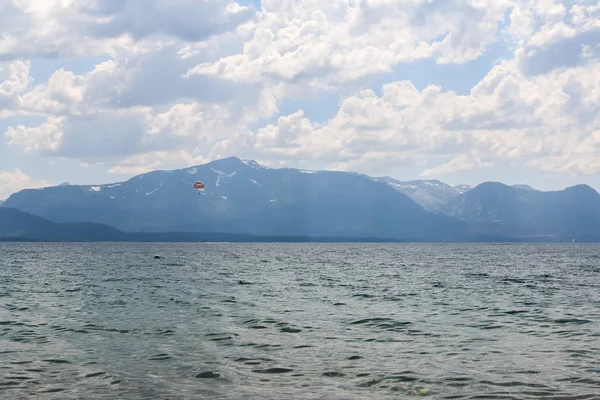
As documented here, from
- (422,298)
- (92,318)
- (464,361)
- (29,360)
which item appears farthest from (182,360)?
(422,298)

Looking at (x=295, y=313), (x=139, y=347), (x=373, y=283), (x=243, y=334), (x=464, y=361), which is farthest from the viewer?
(x=373, y=283)

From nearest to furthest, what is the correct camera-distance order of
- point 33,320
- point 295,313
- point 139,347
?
point 139,347
point 33,320
point 295,313

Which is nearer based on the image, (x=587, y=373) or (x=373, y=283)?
(x=587, y=373)

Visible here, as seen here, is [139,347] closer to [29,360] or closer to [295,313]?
[29,360]

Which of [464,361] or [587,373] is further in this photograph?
[464,361]

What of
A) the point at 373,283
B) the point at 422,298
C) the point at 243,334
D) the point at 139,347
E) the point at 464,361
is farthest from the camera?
the point at 373,283

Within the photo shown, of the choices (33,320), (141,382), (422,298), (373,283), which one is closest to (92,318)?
(33,320)

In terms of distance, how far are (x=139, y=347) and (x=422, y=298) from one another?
33.9m

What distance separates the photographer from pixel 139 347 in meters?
32.4

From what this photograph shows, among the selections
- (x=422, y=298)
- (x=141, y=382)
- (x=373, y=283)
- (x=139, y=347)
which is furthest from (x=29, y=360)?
(x=373, y=283)

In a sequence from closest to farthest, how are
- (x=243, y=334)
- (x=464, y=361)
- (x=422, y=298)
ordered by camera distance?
(x=464, y=361) < (x=243, y=334) < (x=422, y=298)

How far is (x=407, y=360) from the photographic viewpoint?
94.7ft

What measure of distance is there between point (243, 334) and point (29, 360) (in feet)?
40.2

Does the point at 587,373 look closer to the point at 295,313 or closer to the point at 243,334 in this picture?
the point at 243,334
